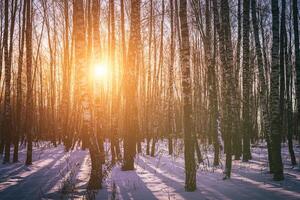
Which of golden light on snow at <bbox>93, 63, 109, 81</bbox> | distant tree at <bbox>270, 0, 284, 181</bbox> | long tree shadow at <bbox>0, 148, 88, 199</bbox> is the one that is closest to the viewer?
long tree shadow at <bbox>0, 148, 88, 199</bbox>

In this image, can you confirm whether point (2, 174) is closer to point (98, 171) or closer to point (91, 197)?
point (98, 171)

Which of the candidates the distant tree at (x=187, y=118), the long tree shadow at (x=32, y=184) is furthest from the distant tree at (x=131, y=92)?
the distant tree at (x=187, y=118)

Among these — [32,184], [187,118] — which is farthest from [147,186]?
[32,184]

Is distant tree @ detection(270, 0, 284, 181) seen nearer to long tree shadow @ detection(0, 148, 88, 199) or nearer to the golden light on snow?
the golden light on snow

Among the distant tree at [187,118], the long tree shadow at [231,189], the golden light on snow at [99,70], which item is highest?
the golden light on snow at [99,70]

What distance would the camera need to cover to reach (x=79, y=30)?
8016 mm

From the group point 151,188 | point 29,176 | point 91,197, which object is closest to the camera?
point 91,197

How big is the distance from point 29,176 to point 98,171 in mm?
3625

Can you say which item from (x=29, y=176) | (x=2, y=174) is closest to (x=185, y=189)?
(x=29, y=176)

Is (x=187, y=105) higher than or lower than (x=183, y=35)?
lower

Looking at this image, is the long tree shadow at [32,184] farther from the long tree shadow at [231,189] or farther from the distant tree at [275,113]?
the distant tree at [275,113]

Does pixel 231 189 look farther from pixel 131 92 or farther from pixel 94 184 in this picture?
pixel 131 92

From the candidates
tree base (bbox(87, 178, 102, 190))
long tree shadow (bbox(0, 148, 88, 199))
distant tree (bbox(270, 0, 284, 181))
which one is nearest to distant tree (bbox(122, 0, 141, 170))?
long tree shadow (bbox(0, 148, 88, 199))

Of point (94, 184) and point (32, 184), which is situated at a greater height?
point (94, 184)
